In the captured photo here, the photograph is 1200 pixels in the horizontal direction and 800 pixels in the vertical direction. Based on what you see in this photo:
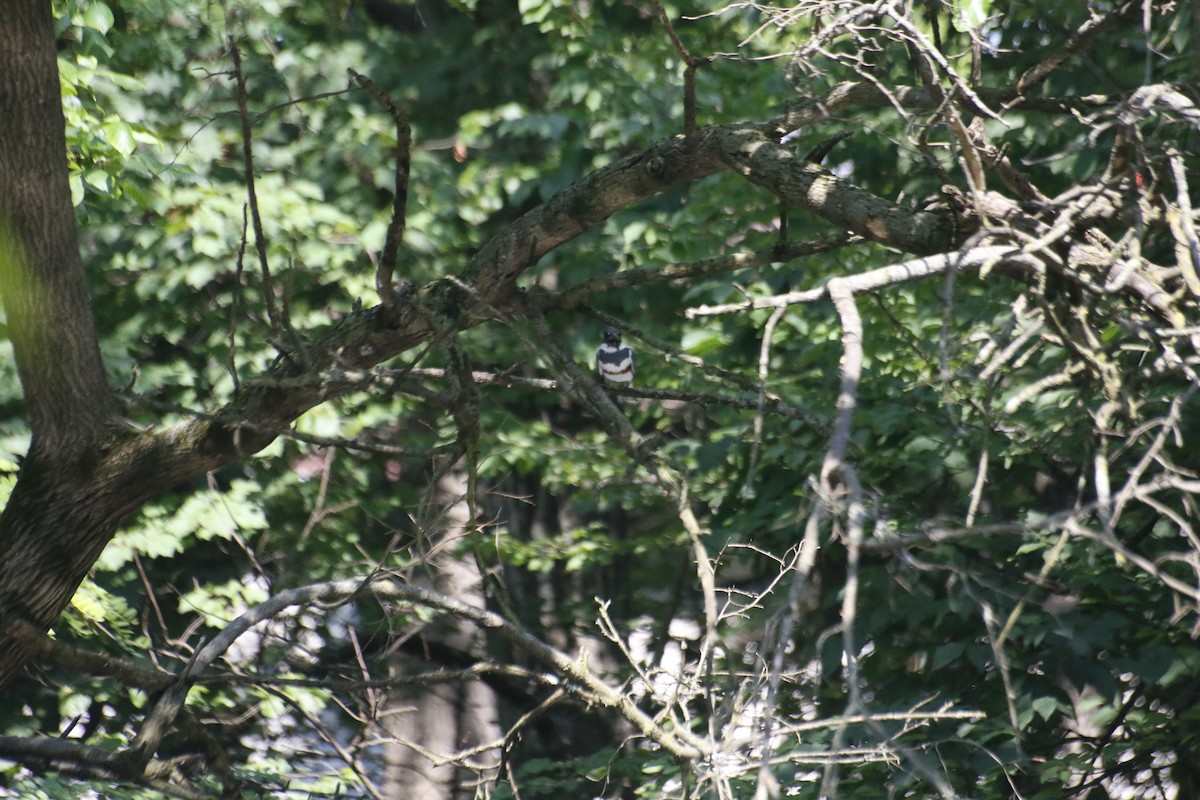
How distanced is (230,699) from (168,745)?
0.42 meters

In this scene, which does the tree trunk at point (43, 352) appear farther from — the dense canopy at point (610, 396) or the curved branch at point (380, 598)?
the curved branch at point (380, 598)

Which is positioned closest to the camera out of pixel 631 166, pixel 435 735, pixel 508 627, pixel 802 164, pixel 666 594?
pixel 802 164

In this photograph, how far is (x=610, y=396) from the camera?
155 inches

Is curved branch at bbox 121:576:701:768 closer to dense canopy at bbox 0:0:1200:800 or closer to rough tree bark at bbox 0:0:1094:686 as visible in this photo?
dense canopy at bbox 0:0:1200:800

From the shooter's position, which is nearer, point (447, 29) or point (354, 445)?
point (354, 445)

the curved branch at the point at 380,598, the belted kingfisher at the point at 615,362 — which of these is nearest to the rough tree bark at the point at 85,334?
the curved branch at the point at 380,598

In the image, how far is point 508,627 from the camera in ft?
11.2

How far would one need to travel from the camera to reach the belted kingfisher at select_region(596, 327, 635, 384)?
509 centimetres

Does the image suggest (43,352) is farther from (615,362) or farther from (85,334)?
(615,362)

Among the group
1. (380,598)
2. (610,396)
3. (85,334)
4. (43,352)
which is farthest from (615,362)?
(43,352)

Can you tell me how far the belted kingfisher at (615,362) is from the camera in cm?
509

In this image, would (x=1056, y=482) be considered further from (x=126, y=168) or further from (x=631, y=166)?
(x=126, y=168)

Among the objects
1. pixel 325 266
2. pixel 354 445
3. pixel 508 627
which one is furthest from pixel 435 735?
pixel 354 445

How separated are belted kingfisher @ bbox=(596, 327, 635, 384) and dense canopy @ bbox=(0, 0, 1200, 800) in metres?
0.13
